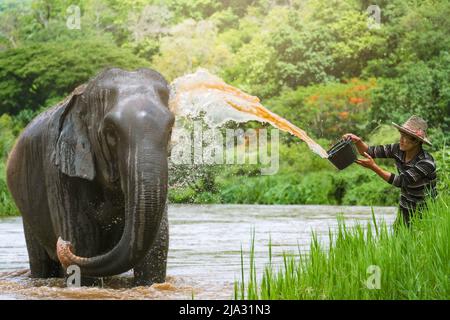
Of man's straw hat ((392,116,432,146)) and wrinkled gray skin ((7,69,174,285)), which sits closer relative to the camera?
wrinkled gray skin ((7,69,174,285))

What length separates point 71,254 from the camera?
7445 mm

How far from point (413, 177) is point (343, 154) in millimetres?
584

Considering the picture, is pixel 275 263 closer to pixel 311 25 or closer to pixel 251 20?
pixel 311 25

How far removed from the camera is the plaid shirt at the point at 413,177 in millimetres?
8406

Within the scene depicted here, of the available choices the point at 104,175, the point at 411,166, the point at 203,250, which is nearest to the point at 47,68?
the point at 203,250

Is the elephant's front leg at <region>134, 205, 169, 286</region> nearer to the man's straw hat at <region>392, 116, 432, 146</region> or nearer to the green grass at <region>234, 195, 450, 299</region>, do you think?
the green grass at <region>234, 195, 450, 299</region>

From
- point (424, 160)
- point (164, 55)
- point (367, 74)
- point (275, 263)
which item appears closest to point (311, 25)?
point (367, 74)

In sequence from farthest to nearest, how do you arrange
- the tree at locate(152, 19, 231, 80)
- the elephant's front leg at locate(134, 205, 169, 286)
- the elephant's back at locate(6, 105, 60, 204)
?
the tree at locate(152, 19, 231, 80)
the elephant's back at locate(6, 105, 60, 204)
the elephant's front leg at locate(134, 205, 169, 286)

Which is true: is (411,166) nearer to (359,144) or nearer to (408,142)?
(408,142)

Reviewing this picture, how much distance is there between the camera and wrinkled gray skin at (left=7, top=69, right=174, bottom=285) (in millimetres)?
6906

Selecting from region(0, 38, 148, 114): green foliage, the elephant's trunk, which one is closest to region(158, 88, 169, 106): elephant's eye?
the elephant's trunk

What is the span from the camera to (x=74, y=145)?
7734mm

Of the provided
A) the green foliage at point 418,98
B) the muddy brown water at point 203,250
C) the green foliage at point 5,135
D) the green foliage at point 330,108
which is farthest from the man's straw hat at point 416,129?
the green foliage at point 330,108

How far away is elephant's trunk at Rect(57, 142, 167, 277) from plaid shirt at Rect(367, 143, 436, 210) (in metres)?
2.29
